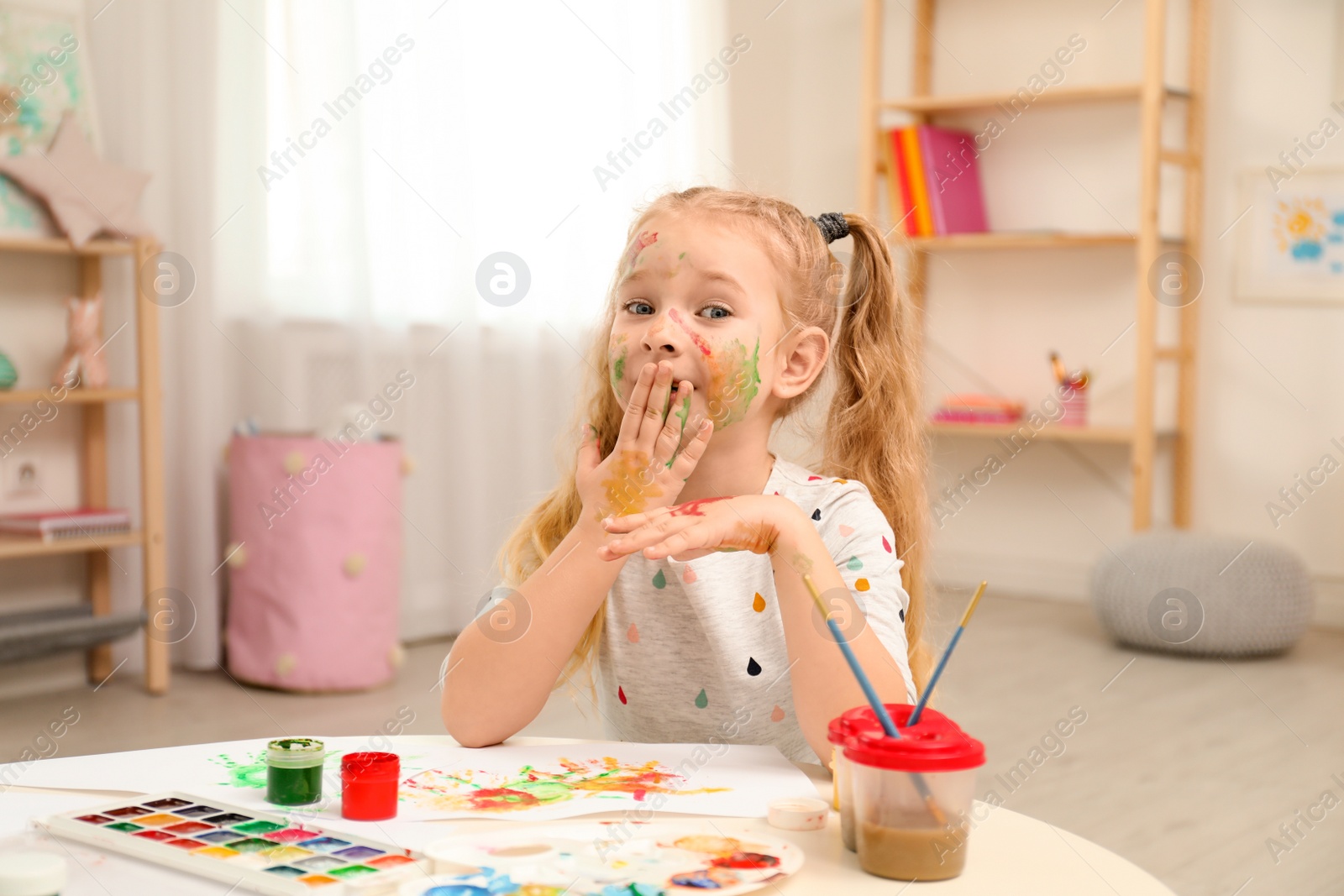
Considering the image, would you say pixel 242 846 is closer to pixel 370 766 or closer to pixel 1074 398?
pixel 370 766

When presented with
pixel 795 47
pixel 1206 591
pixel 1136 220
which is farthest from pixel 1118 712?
pixel 795 47

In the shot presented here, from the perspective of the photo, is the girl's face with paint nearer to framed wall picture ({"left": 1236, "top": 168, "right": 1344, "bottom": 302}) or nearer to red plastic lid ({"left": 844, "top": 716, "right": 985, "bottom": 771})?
red plastic lid ({"left": 844, "top": 716, "right": 985, "bottom": 771})

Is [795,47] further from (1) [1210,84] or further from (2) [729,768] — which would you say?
(2) [729,768]

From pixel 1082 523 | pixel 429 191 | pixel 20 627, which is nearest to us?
pixel 20 627

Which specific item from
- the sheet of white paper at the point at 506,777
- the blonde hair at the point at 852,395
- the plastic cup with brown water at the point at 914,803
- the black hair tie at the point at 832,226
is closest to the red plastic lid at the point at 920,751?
the plastic cup with brown water at the point at 914,803

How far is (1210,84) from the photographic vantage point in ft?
13.1

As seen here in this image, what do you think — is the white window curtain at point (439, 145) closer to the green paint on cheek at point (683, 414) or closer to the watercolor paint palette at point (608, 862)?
the green paint on cheek at point (683, 414)

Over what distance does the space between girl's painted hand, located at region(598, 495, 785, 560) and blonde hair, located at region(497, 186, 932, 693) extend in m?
0.30

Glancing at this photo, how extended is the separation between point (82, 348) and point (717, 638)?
2.09 meters

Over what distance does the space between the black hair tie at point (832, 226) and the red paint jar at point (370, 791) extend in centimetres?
71

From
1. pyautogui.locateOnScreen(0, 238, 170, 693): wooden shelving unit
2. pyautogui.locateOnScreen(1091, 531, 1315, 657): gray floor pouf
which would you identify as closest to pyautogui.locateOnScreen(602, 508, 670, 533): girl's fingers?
pyautogui.locateOnScreen(0, 238, 170, 693): wooden shelving unit

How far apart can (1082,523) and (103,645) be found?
301 cm

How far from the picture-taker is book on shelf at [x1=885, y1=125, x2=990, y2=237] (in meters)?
4.24

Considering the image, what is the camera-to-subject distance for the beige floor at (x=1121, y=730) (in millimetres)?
2004
